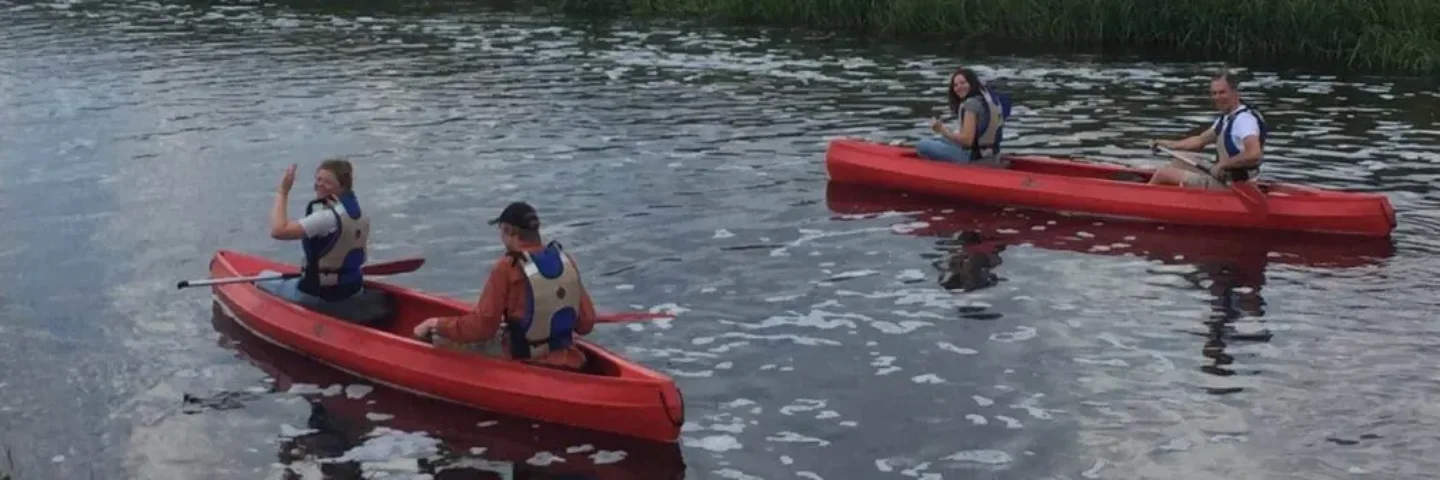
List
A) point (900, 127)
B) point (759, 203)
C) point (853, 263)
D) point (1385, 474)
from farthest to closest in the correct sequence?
1. point (900, 127)
2. point (759, 203)
3. point (853, 263)
4. point (1385, 474)

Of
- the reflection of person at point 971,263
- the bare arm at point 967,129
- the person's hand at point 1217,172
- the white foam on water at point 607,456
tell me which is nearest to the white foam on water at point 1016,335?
the reflection of person at point 971,263

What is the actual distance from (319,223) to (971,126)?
25.9ft

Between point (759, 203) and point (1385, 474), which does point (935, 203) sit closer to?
point (759, 203)

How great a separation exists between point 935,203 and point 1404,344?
6246 mm

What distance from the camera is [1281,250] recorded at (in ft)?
49.8

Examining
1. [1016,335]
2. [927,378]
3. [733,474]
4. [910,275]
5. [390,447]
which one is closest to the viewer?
[733,474]

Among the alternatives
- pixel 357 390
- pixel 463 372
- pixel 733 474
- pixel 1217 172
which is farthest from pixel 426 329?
pixel 1217 172

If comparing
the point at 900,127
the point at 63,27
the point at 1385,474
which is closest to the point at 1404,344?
the point at 1385,474

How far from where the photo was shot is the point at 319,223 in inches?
461

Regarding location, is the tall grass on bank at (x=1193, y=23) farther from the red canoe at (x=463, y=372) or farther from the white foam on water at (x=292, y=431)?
the white foam on water at (x=292, y=431)

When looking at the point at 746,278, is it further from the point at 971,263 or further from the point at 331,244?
the point at 331,244

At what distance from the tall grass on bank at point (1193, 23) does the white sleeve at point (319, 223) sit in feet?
62.7

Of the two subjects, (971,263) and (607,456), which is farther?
(971,263)

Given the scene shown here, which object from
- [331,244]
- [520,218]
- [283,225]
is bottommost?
[331,244]
